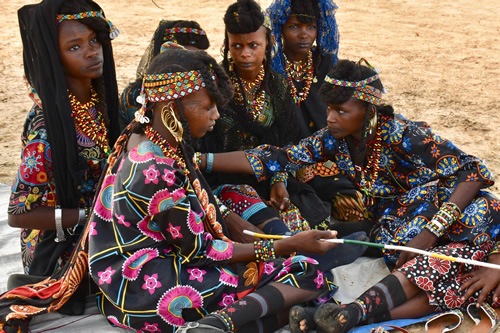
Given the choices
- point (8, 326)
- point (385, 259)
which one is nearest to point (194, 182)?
point (8, 326)

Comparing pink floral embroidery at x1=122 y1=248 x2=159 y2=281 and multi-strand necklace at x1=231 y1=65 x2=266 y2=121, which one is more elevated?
multi-strand necklace at x1=231 y1=65 x2=266 y2=121

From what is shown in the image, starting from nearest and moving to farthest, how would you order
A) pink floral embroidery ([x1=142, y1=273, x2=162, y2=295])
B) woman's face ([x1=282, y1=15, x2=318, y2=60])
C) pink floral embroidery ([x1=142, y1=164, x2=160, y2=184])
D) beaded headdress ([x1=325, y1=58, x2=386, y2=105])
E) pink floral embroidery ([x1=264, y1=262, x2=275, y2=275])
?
1. pink floral embroidery ([x1=142, y1=164, x2=160, y2=184])
2. pink floral embroidery ([x1=142, y1=273, x2=162, y2=295])
3. pink floral embroidery ([x1=264, y1=262, x2=275, y2=275])
4. beaded headdress ([x1=325, y1=58, x2=386, y2=105])
5. woman's face ([x1=282, y1=15, x2=318, y2=60])

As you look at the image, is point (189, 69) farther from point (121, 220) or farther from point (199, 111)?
point (121, 220)

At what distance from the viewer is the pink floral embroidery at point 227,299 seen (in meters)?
3.30

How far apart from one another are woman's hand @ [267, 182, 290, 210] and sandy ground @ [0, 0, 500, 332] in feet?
5.25

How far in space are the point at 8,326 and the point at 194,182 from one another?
1.09 metres

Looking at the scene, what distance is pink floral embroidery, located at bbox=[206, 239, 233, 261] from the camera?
3.27 metres

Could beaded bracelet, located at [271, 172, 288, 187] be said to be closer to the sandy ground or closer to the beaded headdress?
the beaded headdress

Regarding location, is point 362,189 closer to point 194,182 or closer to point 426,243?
point 426,243

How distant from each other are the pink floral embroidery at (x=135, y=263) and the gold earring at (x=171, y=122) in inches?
21.3

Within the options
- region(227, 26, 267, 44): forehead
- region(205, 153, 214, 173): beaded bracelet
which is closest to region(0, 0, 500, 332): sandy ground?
region(227, 26, 267, 44): forehead

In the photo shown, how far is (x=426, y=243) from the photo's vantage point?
371 cm

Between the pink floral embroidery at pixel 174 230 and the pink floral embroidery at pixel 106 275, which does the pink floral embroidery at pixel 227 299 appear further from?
the pink floral embroidery at pixel 106 275

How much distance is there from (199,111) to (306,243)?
0.80m
